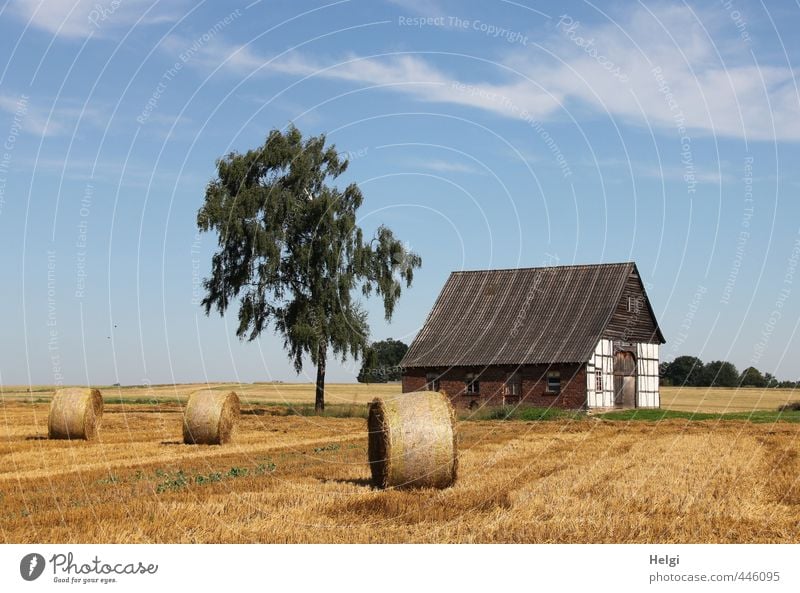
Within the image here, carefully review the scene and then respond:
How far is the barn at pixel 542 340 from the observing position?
4519cm

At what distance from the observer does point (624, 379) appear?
160 ft

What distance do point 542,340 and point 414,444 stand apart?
32457 mm

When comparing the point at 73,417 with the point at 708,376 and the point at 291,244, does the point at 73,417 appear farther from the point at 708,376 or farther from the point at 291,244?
the point at 708,376

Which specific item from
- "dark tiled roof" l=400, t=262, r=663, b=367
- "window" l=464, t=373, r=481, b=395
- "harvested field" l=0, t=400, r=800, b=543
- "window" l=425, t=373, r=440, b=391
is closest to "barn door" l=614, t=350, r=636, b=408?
"dark tiled roof" l=400, t=262, r=663, b=367

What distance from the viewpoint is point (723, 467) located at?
57.5 feet

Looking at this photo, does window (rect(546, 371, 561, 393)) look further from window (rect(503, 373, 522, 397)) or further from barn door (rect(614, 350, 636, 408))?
barn door (rect(614, 350, 636, 408))

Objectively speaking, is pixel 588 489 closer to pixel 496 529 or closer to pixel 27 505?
pixel 496 529

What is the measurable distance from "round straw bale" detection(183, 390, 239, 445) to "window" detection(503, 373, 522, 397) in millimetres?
22042

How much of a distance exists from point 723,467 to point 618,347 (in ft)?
103
